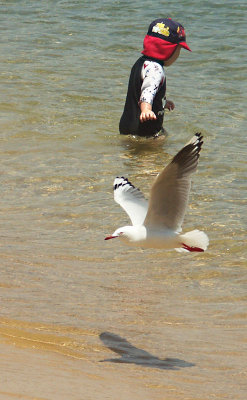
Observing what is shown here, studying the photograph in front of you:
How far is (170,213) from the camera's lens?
13.6 ft

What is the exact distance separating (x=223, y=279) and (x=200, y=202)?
146cm

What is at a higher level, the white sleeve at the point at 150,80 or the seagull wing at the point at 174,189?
the white sleeve at the point at 150,80

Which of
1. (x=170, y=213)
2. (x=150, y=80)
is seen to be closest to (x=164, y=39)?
(x=150, y=80)

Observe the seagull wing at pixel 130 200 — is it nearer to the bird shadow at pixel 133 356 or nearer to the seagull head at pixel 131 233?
the seagull head at pixel 131 233

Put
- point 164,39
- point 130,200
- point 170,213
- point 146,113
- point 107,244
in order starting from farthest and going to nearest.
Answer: point 164,39 < point 146,113 < point 107,244 < point 130,200 < point 170,213

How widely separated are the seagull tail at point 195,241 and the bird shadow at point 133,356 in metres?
0.60

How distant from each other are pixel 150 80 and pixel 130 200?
3.22 meters

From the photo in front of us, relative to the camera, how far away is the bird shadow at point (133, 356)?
12.3ft

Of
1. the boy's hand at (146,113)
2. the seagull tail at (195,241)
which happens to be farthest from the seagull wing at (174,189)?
the boy's hand at (146,113)

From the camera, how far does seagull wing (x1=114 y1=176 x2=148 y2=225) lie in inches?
170

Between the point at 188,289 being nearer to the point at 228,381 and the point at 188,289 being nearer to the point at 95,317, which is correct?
the point at 95,317

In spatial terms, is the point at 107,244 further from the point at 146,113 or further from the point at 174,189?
the point at 146,113

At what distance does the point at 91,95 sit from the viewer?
9.66 meters

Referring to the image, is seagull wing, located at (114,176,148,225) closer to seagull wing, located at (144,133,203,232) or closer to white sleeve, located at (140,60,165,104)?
seagull wing, located at (144,133,203,232)
